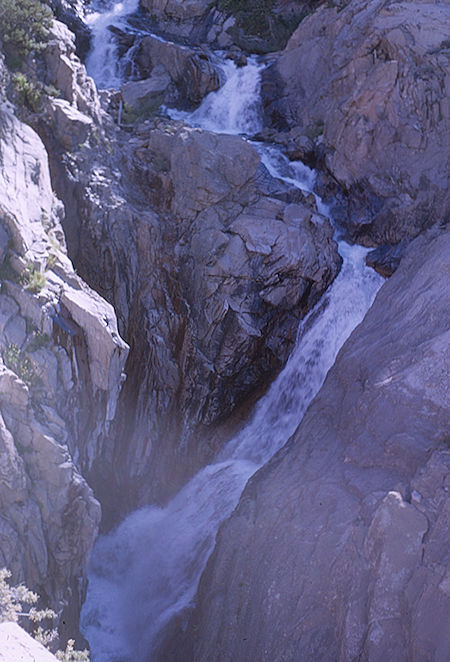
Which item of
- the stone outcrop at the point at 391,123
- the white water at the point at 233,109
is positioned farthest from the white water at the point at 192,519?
the white water at the point at 233,109

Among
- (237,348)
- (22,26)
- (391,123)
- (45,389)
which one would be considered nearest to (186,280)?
(237,348)

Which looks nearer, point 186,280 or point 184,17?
point 186,280

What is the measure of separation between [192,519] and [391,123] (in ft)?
42.3

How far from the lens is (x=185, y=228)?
56.0 feet

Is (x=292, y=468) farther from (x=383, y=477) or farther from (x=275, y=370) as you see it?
(x=275, y=370)

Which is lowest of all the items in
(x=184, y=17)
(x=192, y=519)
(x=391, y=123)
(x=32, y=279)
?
(x=192, y=519)

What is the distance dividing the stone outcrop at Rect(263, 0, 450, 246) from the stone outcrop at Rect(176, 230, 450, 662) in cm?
450

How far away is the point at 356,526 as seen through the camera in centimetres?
988

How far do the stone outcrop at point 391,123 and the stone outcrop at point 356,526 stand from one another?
14.8 feet

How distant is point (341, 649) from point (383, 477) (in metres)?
2.81

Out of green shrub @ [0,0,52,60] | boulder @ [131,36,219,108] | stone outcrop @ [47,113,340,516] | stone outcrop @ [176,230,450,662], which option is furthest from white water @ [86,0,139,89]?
stone outcrop @ [176,230,450,662]

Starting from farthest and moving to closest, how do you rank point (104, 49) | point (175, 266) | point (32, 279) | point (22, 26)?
point (104, 49), point (175, 266), point (22, 26), point (32, 279)

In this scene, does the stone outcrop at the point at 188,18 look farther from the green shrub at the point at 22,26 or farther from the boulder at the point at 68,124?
the boulder at the point at 68,124

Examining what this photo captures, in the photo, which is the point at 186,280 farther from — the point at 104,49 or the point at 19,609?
the point at 104,49
